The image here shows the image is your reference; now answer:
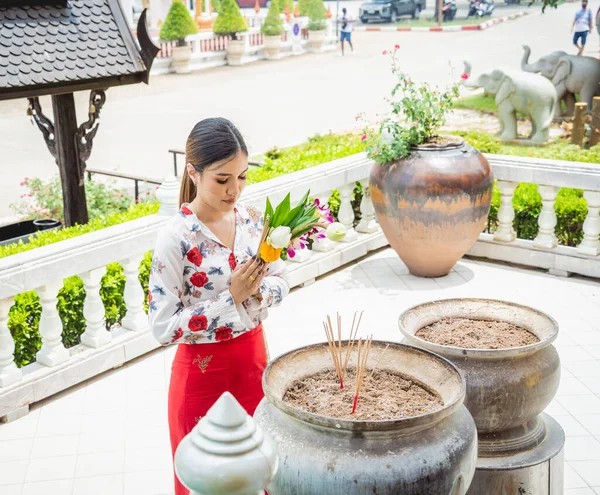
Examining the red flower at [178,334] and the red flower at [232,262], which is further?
the red flower at [232,262]

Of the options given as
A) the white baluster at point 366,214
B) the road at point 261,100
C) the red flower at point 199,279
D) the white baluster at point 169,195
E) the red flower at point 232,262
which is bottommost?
the road at point 261,100

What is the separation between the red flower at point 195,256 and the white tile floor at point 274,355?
1.79 metres

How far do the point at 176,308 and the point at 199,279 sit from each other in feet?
0.49

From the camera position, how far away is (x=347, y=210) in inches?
327

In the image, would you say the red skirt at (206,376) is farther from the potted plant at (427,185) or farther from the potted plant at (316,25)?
the potted plant at (316,25)

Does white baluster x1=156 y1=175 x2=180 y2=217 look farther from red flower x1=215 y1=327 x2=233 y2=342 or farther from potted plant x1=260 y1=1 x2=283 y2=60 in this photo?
potted plant x1=260 y1=1 x2=283 y2=60

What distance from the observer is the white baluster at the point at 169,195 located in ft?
20.8

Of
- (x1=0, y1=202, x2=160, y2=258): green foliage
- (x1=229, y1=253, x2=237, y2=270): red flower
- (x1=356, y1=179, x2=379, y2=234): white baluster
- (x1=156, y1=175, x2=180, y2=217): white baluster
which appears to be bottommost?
(x1=356, y1=179, x2=379, y2=234): white baluster

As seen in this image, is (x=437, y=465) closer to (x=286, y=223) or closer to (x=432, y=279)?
(x=286, y=223)

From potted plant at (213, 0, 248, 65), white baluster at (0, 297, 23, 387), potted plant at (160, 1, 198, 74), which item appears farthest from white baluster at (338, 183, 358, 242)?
potted plant at (213, 0, 248, 65)

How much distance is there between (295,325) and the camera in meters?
6.88

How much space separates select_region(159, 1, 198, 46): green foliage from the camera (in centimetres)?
2709

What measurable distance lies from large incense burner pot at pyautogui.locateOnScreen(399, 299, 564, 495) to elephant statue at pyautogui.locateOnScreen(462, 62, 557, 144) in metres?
11.1

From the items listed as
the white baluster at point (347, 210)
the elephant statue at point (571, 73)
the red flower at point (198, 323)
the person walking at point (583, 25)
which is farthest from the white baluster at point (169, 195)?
the person walking at point (583, 25)
